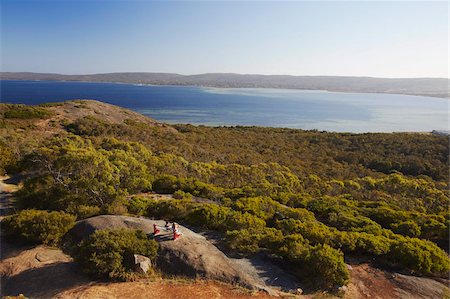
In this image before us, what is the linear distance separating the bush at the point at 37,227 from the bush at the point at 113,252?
6.21 feet

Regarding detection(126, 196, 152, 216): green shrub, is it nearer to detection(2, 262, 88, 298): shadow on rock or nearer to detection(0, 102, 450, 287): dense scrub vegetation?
detection(0, 102, 450, 287): dense scrub vegetation

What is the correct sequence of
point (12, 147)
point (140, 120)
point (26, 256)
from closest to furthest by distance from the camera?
point (26, 256) < point (12, 147) < point (140, 120)

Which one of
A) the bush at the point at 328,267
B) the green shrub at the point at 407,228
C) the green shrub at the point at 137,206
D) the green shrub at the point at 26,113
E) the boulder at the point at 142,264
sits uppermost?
the green shrub at the point at 26,113

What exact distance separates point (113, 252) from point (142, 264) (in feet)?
2.96

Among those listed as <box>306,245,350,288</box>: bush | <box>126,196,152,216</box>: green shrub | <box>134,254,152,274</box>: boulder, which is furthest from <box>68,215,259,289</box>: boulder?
<box>126,196,152,216</box>: green shrub

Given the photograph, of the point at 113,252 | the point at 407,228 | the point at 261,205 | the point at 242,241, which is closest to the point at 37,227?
the point at 113,252

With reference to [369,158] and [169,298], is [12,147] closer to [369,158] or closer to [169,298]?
[169,298]

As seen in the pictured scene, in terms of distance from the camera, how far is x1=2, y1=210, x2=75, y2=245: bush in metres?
10.6

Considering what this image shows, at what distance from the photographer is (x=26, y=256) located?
9.98 metres

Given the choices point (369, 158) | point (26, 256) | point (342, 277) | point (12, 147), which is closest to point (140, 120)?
point (12, 147)

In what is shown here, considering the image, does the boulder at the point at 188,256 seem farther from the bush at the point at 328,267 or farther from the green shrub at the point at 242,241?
the bush at the point at 328,267

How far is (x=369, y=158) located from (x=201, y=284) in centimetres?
3534

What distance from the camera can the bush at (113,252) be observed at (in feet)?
29.0

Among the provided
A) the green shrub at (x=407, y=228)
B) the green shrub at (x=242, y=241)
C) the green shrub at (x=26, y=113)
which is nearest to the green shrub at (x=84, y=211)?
the green shrub at (x=242, y=241)
